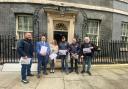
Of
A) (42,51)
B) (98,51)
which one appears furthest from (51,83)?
(98,51)

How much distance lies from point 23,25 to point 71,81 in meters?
7.39

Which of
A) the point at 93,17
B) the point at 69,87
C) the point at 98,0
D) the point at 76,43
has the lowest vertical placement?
the point at 69,87

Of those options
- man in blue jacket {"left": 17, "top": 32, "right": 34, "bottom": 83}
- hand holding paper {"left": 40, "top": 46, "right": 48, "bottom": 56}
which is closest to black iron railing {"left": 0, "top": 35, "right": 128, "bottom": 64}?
hand holding paper {"left": 40, "top": 46, "right": 48, "bottom": 56}

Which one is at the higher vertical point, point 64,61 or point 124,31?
point 124,31

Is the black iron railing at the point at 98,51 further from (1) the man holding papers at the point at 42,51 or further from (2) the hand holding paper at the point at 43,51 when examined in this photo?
(2) the hand holding paper at the point at 43,51

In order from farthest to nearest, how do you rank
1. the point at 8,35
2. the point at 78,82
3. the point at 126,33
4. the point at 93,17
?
the point at 126,33 < the point at 93,17 < the point at 8,35 < the point at 78,82

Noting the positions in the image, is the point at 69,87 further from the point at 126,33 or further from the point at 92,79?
the point at 126,33

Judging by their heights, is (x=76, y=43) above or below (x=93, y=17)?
below

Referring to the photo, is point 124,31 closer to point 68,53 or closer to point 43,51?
point 68,53

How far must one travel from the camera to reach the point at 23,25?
1747 cm

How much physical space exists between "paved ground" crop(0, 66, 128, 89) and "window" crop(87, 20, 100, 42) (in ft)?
19.3

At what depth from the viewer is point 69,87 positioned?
10195mm

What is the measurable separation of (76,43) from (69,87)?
11.1 ft

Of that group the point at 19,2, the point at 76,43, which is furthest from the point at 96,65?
the point at 19,2
